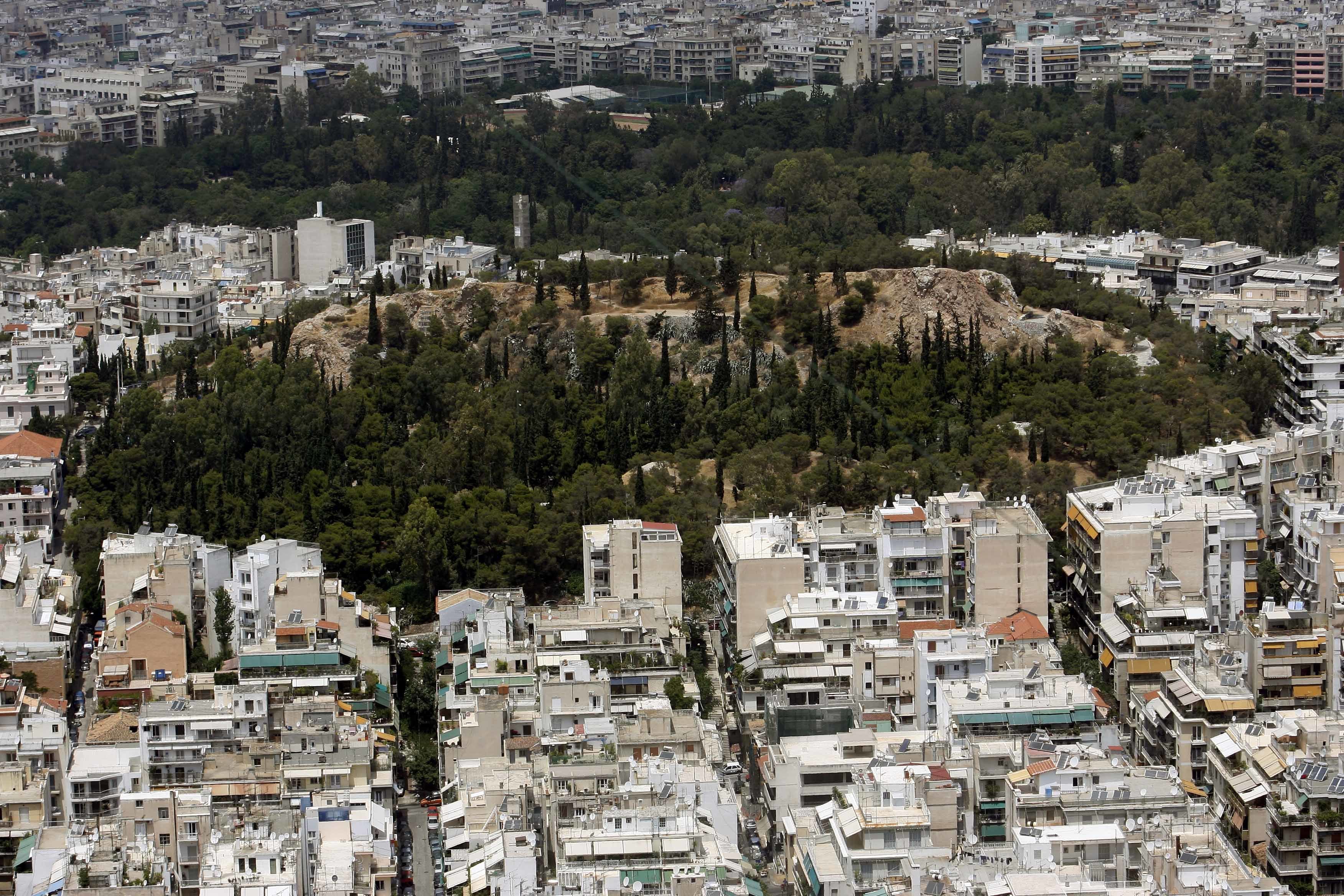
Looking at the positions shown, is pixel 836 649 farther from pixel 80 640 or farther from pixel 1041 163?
pixel 1041 163

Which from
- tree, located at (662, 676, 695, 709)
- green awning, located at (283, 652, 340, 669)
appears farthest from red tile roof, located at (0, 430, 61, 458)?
tree, located at (662, 676, 695, 709)

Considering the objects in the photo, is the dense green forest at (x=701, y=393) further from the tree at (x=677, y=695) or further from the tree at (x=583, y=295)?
the tree at (x=677, y=695)

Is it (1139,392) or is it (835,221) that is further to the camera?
(835,221)

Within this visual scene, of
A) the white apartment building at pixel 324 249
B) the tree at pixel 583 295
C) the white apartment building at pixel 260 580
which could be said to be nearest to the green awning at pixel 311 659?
the white apartment building at pixel 260 580

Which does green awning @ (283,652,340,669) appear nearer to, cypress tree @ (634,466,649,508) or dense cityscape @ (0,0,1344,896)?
dense cityscape @ (0,0,1344,896)

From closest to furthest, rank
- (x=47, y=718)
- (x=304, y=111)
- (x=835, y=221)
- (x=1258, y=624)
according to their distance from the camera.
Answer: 1. (x=47, y=718)
2. (x=1258, y=624)
3. (x=835, y=221)
4. (x=304, y=111)

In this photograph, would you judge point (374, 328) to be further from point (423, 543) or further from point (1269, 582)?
point (1269, 582)

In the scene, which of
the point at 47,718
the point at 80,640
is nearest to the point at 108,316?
the point at 80,640
